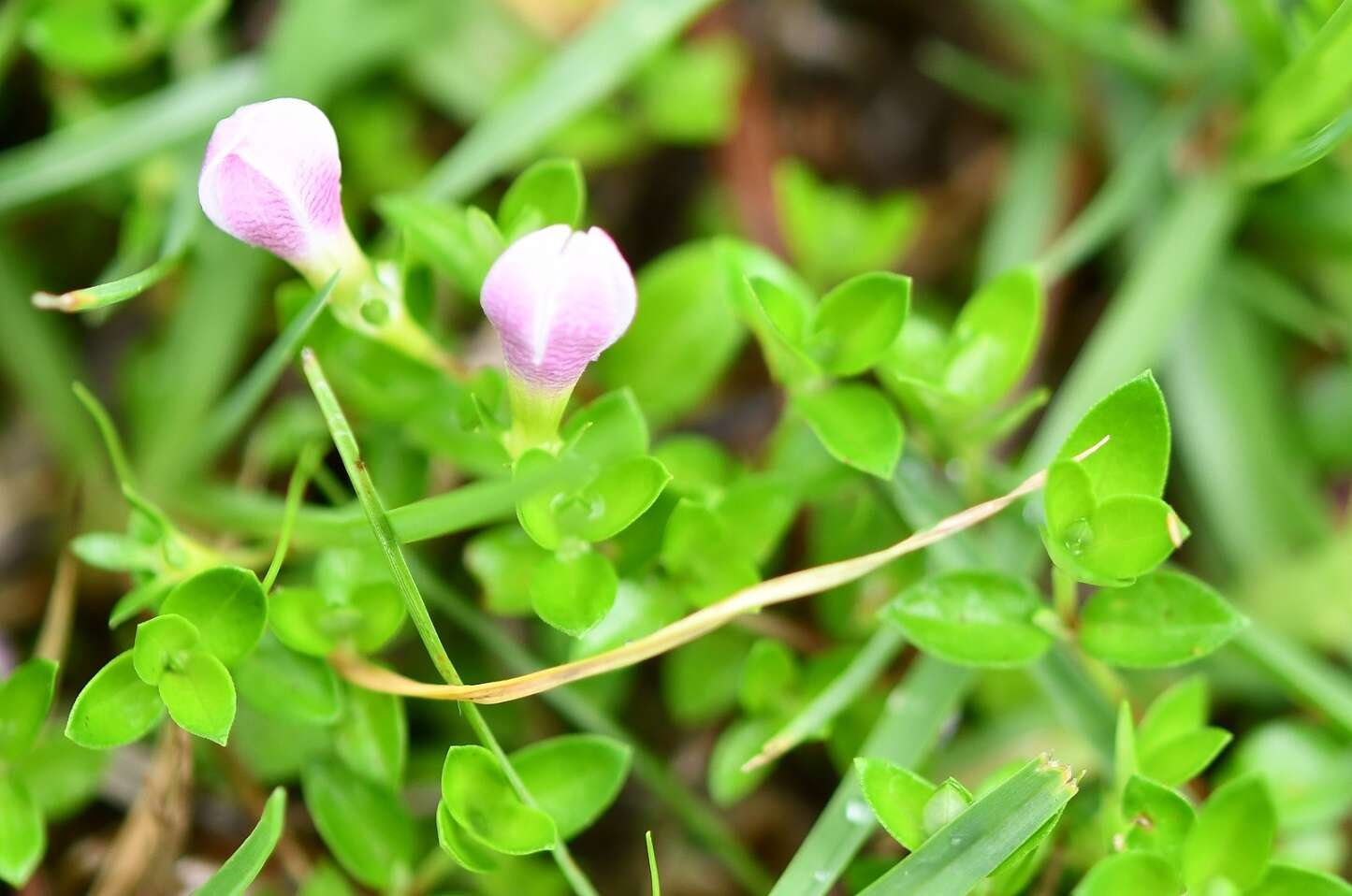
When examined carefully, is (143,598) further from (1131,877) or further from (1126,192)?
(1126,192)

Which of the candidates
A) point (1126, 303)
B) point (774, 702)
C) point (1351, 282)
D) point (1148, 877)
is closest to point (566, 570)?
point (774, 702)

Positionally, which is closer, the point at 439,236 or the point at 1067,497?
the point at 1067,497

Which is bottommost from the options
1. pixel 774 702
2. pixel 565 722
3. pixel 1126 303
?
pixel 565 722

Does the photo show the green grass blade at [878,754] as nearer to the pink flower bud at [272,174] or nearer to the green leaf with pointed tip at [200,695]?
the green leaf with pointed tip at [200,695]

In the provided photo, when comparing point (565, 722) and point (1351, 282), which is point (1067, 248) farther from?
point (565, 722)

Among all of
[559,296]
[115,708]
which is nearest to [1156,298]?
[559,296]

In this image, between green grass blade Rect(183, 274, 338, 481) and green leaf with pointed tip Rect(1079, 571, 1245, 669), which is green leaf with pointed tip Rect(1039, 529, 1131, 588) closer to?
green leaf with pointed tip Rect(1079, 571, 1245, 669)
